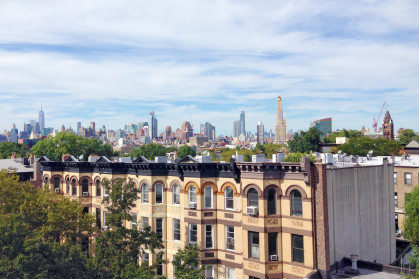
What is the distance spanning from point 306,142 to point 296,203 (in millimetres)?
90054

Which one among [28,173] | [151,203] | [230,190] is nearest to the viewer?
[230,190]

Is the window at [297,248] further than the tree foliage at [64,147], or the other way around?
the tree foliage at [64,147]

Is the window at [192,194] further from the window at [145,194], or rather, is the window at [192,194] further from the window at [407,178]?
the window at [407,178]

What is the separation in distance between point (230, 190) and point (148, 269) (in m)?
8.37

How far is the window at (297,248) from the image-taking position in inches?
954

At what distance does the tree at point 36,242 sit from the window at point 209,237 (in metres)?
9.13

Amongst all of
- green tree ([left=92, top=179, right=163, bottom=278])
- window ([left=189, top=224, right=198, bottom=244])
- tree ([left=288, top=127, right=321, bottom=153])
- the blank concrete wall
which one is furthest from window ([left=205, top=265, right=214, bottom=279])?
tree ([left=288, top=127, right=321, bottom=153])

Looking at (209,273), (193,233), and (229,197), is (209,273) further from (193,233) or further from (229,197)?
(229,197)

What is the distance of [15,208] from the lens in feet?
97.7

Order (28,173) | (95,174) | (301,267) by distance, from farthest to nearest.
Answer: (28,173) < (95,174) < (301,267)

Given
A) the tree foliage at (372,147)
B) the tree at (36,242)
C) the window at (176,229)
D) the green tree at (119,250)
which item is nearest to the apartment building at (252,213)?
the window at (176,229)

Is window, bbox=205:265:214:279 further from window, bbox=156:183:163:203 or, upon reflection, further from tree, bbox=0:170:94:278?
tree, bbox=0:170:94:278

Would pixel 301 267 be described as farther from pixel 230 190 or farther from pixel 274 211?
pixel 230 190

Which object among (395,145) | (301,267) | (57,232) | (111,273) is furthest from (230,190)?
(395,145)
